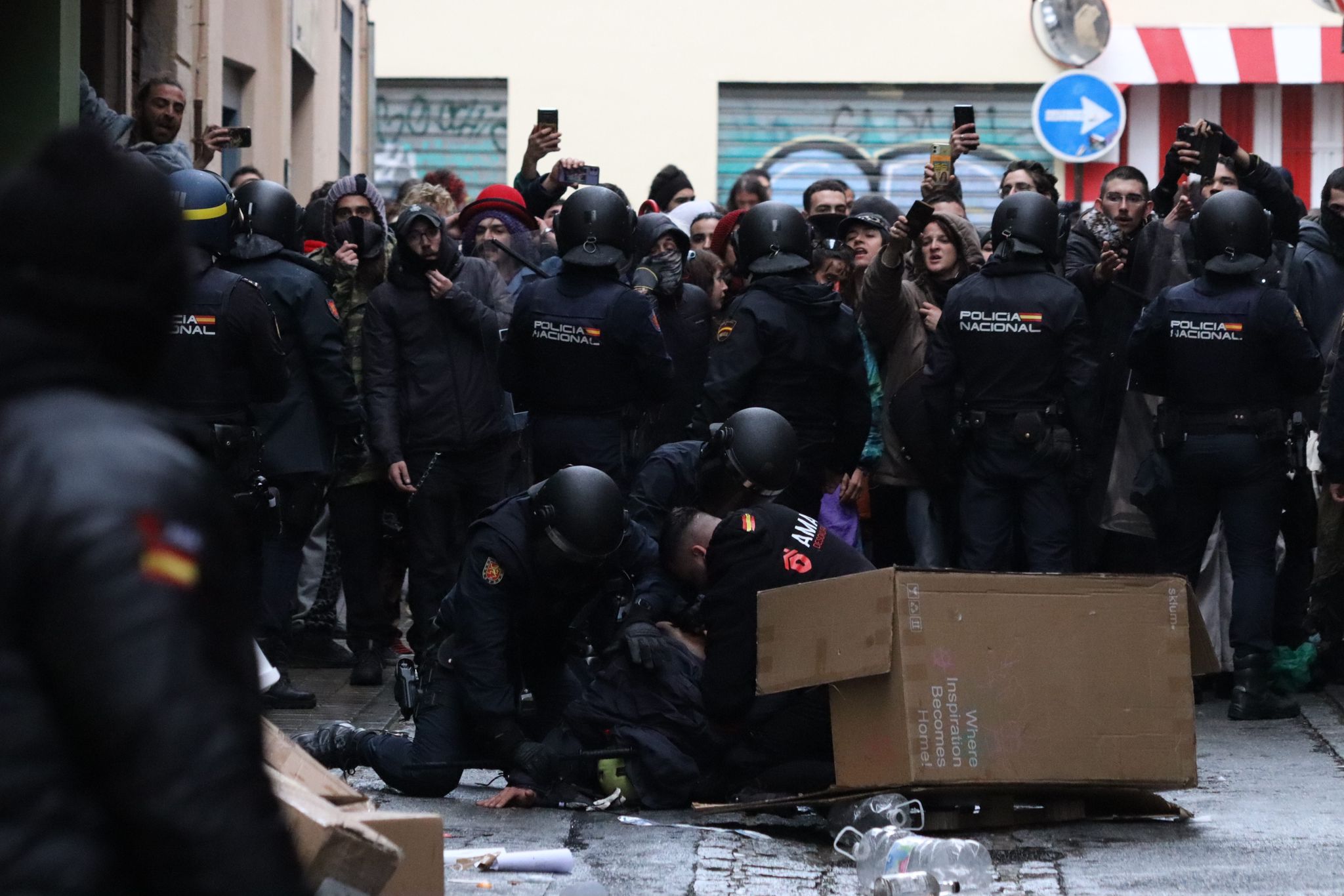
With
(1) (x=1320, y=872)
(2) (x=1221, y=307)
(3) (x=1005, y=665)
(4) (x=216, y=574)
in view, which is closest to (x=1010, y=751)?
(3) (x=1005, y=665)

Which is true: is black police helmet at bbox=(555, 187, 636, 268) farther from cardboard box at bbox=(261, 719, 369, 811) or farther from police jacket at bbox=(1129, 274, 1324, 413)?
cardboard box at bbox=(261, 719, 369, 811)

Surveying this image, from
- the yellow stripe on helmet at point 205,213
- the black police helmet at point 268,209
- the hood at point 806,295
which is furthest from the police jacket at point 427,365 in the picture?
the hood at point 806,295

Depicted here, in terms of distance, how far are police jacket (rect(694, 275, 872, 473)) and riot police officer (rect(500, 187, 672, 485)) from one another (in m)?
0.24

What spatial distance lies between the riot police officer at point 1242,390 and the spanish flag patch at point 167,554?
5.92 meters

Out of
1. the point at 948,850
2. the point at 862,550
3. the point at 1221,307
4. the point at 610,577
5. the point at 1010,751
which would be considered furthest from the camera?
the point at 862,550

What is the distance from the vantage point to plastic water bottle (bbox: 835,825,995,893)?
4680 mm

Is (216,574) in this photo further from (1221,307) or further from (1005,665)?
(1221,307)

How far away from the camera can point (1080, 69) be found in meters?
17.9

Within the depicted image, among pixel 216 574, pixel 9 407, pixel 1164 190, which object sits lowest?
pixel 216 574

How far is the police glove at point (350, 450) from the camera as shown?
7473 millimetres

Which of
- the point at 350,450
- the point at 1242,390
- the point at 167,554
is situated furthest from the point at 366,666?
the point at 167,554

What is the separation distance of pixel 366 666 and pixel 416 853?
368 cm

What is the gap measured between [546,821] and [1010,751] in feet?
4.18

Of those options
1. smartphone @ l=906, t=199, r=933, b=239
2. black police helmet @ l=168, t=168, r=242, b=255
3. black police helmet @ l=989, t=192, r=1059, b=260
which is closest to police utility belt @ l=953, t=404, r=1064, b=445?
black police helmet @ l=989, t=192, r=1059, b=260
